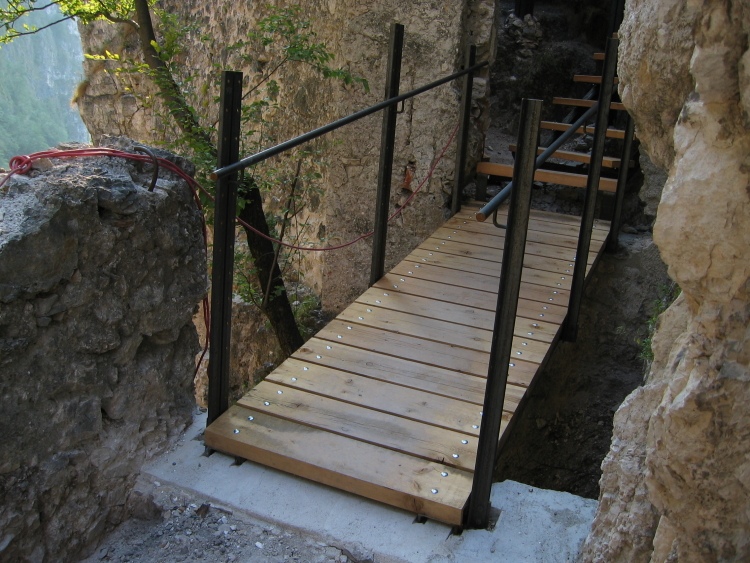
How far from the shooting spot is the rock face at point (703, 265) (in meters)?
1.19

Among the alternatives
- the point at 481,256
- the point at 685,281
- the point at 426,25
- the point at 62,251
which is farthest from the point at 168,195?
the point at 426,25

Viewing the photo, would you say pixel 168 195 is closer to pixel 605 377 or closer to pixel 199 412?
pixel 199 412

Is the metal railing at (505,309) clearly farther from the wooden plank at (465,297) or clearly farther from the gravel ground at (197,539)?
the wooden plank at (465,297)

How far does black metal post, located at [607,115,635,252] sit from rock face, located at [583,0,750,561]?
8.39 ft

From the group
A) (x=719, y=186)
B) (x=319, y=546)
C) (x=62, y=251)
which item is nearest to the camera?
(x=719, y=186)

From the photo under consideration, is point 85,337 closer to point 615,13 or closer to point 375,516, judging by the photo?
point 375,516

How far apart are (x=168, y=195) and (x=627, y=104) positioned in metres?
1.29

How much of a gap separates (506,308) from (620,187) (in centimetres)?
243

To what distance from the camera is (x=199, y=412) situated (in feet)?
7.93

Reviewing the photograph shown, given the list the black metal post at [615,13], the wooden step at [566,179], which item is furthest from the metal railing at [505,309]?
the black metal post at [615,13]

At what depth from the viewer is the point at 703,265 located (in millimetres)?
1257

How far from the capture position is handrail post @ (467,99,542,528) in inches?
69.7

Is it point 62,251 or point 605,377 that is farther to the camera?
point 605,377

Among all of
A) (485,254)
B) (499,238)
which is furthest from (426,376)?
(499,238)
